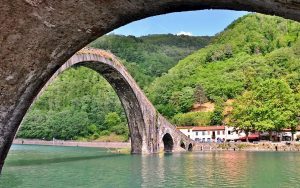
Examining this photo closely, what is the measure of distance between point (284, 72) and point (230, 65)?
16247mm

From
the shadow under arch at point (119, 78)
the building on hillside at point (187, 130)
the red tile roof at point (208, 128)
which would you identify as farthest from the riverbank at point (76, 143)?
the shadow under arch at point (119, 78)

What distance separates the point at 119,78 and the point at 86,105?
2179 inches

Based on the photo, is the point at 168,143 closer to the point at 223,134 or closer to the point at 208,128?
the point at 223,134

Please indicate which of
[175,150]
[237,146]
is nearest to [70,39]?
Answer: [175,150]

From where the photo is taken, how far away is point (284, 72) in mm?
92125

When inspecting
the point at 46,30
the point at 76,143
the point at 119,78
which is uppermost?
the point at 119,78

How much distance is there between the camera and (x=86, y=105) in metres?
90.2

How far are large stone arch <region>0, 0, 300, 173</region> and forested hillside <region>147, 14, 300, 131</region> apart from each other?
50279 millimetres

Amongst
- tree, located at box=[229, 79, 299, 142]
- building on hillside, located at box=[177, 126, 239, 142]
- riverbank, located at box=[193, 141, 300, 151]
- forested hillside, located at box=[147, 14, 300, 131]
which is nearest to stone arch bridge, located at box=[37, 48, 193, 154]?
riverbank, located at box=[193, 141, 300, 151]

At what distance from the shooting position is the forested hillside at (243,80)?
55.6 m

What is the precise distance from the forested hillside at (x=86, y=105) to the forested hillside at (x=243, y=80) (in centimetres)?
1065

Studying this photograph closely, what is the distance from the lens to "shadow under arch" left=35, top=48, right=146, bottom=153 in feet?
99.6

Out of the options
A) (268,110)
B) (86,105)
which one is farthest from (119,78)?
(86,105)

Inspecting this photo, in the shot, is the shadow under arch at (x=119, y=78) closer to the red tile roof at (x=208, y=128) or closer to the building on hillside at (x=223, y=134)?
the building on hillside at (x=223, y=134)
